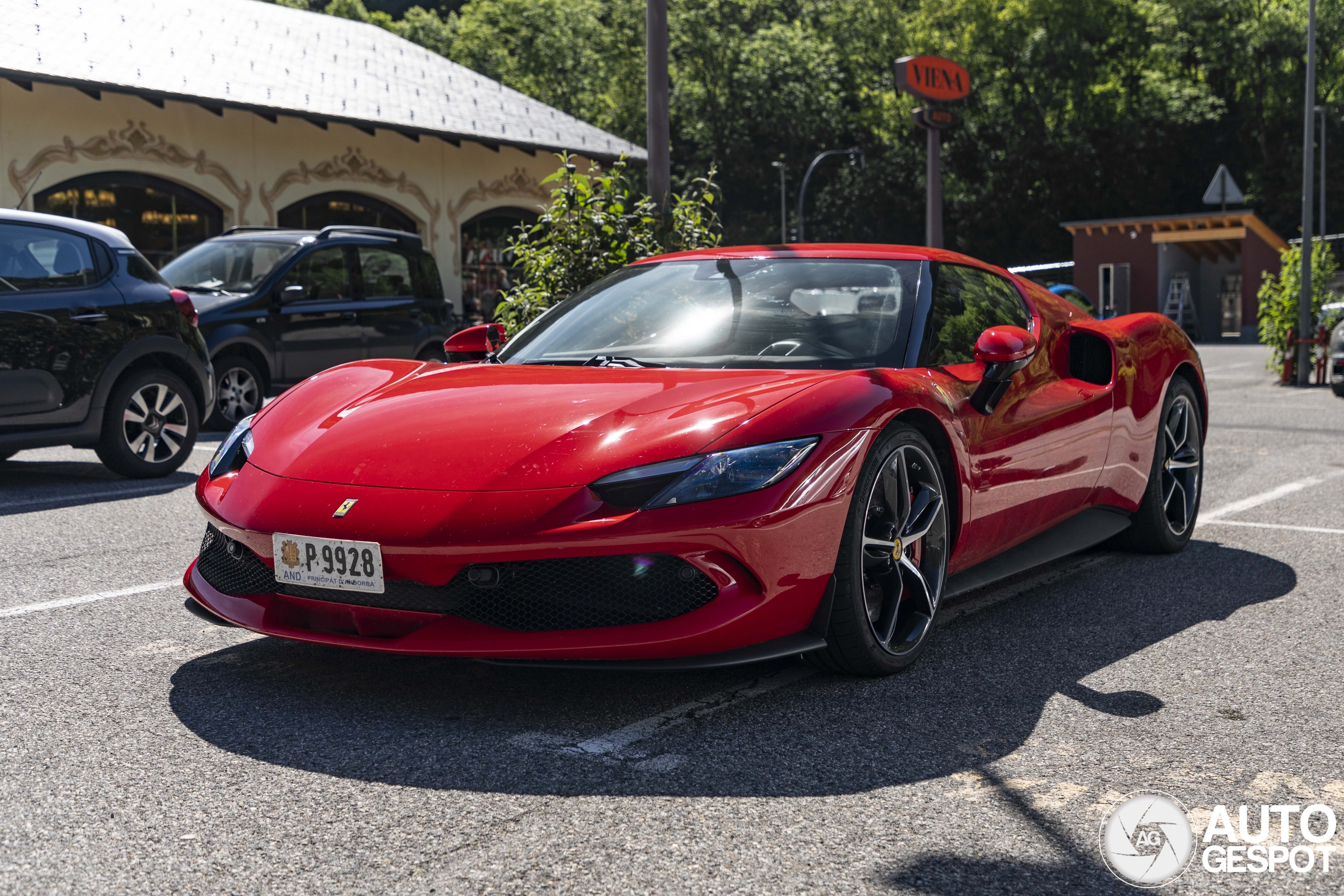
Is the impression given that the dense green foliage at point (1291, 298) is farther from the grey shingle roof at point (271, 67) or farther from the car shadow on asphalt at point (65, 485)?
the car shadow on asphalt at point (65, 485)

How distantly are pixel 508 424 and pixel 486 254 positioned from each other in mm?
22122

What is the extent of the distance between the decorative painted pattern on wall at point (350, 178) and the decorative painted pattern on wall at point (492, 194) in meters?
0.39

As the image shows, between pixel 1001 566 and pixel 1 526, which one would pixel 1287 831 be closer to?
pixel 1001 566

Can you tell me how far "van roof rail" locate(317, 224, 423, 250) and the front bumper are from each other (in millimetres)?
9530

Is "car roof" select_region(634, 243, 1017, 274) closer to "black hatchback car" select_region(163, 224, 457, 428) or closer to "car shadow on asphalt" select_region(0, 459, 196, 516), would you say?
"car shadow on asphalt" select_region(0, 459, 196, 516)

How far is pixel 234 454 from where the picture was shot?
13.0ft

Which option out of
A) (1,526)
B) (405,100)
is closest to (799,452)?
(1,526)

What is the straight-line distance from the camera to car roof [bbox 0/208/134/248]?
7.67m

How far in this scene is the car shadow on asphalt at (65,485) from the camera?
7.21m

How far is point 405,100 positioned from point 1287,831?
21368mm

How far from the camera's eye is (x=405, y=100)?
22391 mm

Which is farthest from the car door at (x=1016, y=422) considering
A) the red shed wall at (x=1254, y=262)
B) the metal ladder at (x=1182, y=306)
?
the metal ladder at (x=1182, y=306)

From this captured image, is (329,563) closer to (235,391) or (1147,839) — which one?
(1147,839)

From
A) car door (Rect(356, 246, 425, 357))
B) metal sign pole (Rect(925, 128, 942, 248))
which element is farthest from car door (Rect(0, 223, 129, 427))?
metal sign pole (Rect(925, 128, 942, 248))
